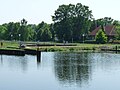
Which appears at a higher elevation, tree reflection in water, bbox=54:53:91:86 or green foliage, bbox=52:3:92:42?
green foliage, bbox=52:3:92:42

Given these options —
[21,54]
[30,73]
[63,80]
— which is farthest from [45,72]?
[21,54]

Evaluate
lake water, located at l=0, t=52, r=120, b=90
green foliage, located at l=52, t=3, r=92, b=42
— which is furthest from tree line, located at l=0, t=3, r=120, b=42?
lake water, located at l=0, t=52, r=120, b=90

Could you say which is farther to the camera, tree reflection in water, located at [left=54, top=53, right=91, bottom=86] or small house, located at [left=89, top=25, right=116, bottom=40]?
small house, located at [left=89, top=25, right=116, bottom=40]

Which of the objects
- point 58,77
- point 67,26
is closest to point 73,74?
point 58,77

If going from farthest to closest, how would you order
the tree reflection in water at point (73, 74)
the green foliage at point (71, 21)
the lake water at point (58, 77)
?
the green foliage at point (71, 21) < the tree reflection in water at point (73, 74) < the lake water at point (58, 77)

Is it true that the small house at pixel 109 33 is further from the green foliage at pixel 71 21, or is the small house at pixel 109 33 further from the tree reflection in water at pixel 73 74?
the tree reflection in water at pixel 73 74

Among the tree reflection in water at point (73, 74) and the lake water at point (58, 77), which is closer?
the lake water at point (58, 77)

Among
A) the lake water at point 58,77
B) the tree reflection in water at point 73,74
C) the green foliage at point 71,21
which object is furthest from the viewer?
the green foliage at point 71,21

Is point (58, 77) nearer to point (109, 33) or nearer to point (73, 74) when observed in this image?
point (73, 74)

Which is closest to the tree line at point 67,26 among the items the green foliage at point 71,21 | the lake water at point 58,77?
the green foliage at point 71,21

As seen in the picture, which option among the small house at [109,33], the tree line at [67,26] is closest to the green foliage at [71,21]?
the tree line at [67,26]

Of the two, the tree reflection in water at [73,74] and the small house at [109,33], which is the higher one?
the small house at [109,33]

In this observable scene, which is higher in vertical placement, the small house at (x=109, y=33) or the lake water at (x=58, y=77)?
the small house at (x=109, y=33)

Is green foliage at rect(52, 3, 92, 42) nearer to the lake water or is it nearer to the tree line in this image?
the tree line
